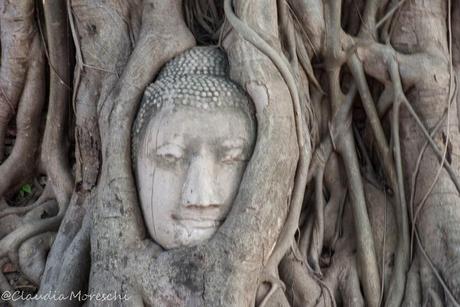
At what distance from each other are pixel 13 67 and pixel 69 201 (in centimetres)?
76

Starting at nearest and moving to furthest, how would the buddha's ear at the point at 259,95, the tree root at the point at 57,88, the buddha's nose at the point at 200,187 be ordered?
the buddha's nose at the point at 200,187 < the buddha's ear at the point at 259,95 < the tree root at the point at 57,88

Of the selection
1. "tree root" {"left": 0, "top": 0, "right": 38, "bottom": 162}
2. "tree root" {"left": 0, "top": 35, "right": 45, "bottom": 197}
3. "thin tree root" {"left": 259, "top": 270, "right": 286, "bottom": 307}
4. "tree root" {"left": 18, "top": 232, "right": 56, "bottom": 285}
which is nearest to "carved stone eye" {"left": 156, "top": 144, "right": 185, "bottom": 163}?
"thin tree root" {"left": 259, "top": 270, "right": 286, "bottom": 307}

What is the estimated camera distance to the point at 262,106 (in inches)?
76.9

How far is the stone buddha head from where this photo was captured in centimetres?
187

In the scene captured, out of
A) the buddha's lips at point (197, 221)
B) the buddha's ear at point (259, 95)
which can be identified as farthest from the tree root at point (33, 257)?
the buddha's ear at point (259, 95)

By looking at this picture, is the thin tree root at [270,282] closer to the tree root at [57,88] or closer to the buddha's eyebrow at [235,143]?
the buddha's eyebrow at [235,143]

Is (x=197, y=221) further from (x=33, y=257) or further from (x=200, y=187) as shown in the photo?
(x=33, y=257)

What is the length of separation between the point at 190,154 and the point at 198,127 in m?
0.10

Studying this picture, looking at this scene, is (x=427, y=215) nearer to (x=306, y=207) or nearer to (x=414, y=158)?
(x=414, y=158)

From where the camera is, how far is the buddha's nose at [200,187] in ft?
6.01

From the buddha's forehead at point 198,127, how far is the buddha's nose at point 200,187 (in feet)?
0.30

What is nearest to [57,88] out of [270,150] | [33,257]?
[33,257]

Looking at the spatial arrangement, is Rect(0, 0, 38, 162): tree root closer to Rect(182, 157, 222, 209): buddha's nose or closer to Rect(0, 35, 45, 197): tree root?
Rect(0, 35, 45, 197): tree root

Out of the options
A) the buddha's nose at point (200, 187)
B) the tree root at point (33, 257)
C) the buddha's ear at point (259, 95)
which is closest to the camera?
the buddha's nose at point (200, 187)
